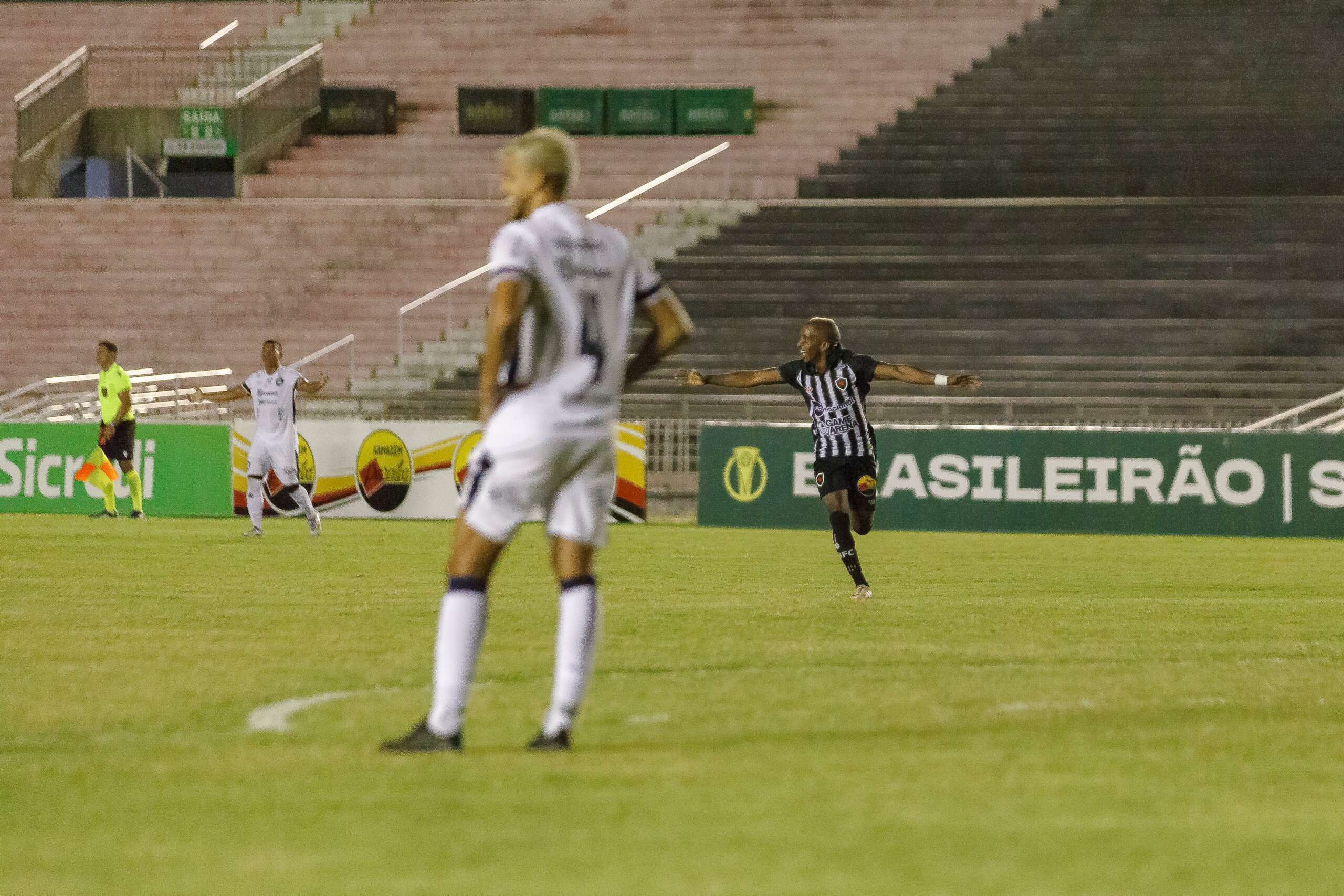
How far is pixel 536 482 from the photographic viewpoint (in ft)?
19.3

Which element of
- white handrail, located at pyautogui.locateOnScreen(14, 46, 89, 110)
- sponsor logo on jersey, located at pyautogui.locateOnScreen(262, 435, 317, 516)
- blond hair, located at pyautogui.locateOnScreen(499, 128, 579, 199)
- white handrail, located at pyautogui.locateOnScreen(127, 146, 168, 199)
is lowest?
sponsor logo on jersey, located at pyautogui.locateOnScreen(262, 435, 317, 516)

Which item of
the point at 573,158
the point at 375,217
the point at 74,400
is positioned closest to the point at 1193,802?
the point at 573,158

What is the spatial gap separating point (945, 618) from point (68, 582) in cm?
644

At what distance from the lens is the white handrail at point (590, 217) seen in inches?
1211

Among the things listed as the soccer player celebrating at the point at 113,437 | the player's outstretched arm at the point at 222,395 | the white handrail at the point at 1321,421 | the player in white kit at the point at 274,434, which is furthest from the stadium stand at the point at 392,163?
the white handrail at the point at 1321,421

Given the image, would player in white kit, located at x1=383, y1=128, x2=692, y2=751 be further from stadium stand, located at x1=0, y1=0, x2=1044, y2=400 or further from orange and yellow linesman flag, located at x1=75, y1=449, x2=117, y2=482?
stadium stand, located at x1=0, y1=0, x2=1044, y2=400

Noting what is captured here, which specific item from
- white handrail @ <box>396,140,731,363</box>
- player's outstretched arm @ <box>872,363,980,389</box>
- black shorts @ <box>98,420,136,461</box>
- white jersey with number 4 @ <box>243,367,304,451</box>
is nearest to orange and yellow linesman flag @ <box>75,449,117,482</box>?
black shorts @ <box>98,420,136,461</box>

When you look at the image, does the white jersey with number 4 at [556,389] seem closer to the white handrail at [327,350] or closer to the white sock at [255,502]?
the white sock at [255,502]

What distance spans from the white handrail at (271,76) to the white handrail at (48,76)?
10.5 ft

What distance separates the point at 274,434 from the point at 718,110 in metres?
17.2

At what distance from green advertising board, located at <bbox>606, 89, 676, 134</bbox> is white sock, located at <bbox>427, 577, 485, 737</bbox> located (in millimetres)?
30966

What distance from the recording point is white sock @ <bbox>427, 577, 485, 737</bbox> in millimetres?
5859

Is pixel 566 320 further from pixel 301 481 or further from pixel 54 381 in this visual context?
pixel 54 381

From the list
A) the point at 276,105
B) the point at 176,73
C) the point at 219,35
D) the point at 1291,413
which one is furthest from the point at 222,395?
the point at 219,35
